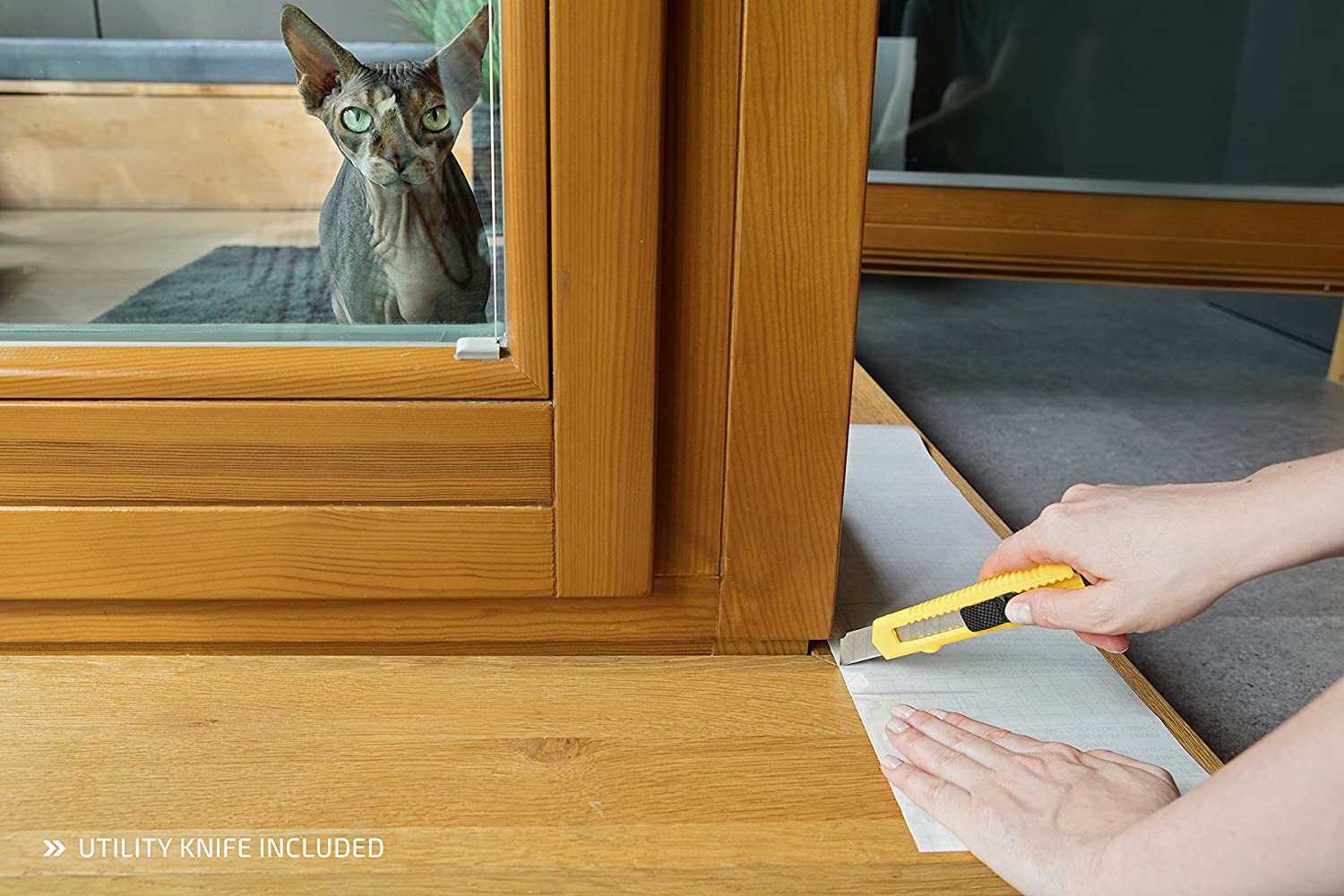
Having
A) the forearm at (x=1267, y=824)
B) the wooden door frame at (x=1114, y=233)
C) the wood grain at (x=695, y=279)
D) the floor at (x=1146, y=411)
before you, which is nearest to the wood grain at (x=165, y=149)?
the wood grain at (x=695, y=279)

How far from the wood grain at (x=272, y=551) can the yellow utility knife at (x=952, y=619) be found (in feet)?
0.56

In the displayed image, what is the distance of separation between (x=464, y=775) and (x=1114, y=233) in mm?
1140

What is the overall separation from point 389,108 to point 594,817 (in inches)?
14.2

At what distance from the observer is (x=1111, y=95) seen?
1424mm

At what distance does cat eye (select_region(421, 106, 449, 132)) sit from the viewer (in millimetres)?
563

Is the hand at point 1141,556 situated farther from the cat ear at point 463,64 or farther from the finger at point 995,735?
the cat ear at point 463,64

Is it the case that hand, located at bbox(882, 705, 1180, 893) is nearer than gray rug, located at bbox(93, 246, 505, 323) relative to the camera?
Yes

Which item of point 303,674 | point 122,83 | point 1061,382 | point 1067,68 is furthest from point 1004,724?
point 1067,68

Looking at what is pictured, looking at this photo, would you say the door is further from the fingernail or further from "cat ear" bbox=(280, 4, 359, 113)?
the fingernail

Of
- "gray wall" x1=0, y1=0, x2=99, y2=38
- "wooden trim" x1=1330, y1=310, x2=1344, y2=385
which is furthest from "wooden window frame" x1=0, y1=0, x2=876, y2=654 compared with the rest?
"wooden trim" x1=1330, y1=310, x2=1344, y2=385

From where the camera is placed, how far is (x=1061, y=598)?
47cm

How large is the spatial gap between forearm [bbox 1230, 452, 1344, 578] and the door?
10.7 inches

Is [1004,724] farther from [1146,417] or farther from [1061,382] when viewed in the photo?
[1061,382]

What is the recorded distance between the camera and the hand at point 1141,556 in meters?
0.44
